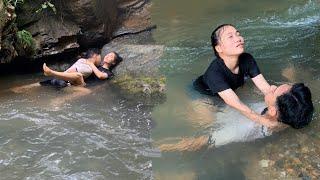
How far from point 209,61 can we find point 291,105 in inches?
113

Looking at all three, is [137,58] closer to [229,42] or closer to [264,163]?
[229,42]

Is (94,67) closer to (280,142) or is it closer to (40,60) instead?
(40,60)

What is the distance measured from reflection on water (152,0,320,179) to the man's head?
0.23m

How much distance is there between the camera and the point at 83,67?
7301 mm

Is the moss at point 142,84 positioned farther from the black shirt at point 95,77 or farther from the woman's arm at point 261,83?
the woman's arm at point 261,83

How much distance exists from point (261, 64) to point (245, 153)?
2.62m

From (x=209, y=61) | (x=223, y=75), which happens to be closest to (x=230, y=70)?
(x=223, y=75)

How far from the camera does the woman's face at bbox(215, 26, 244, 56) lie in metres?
5.42

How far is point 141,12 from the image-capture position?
9789mm

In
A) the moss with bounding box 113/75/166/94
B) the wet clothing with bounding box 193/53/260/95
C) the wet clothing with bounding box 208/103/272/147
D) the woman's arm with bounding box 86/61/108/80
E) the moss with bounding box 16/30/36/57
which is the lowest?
the wet clothing with bounding box 208/103/272/147

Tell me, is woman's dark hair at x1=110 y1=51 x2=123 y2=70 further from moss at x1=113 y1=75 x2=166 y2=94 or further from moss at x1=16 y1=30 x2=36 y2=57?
moss at x1=16 y1=30 x2=36 y2=57

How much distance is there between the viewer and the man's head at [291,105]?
4875 mm

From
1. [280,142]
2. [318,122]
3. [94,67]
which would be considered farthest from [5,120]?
[318,122]

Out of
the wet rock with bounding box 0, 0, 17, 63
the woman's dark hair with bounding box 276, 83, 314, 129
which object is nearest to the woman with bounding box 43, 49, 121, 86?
the wet rock with bounding box 0, 0, 17, 63
